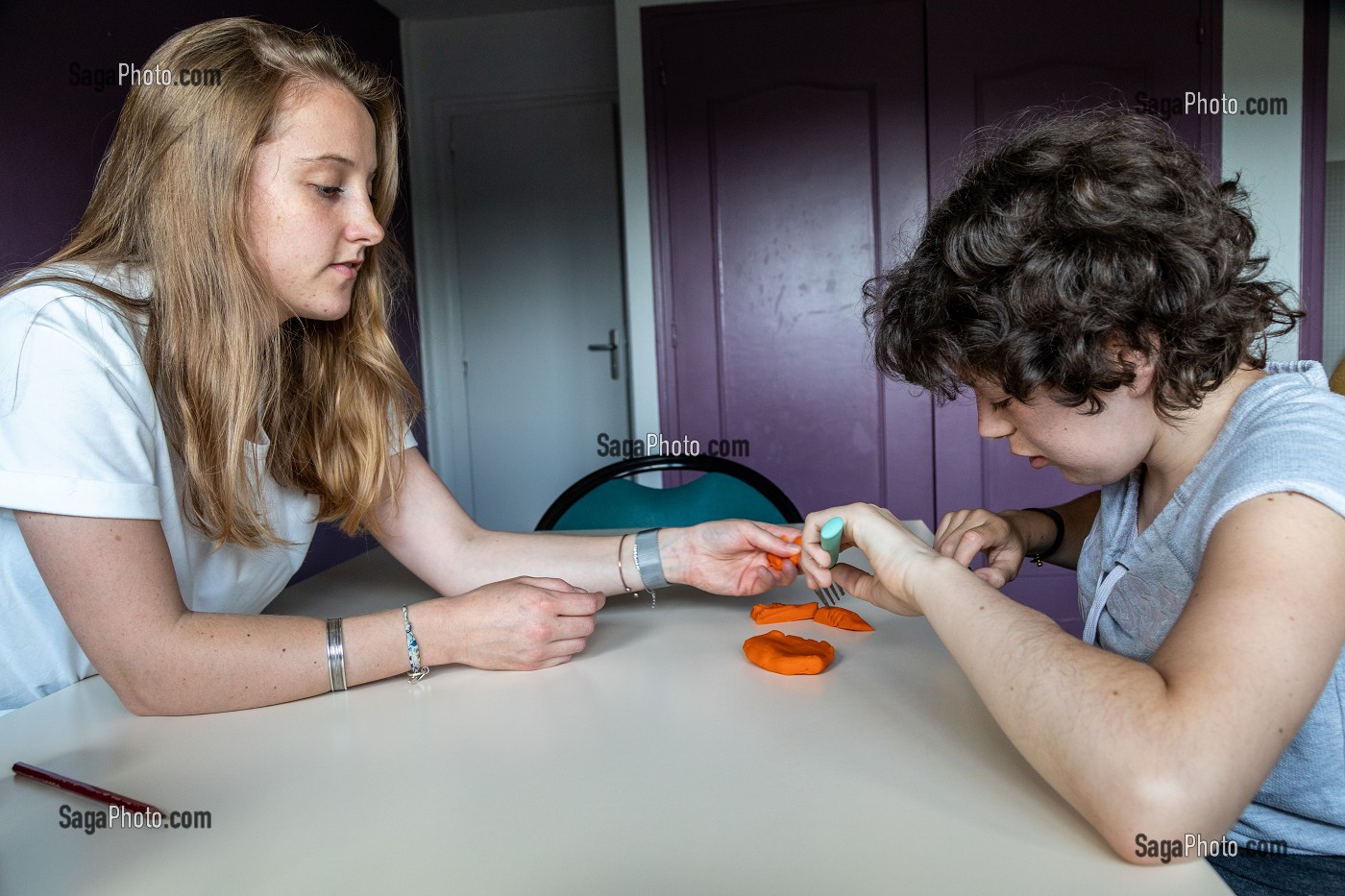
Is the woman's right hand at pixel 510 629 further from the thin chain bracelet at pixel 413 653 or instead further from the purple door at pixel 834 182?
the purple door at pixel 834 182

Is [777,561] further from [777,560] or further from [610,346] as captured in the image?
[610,346]

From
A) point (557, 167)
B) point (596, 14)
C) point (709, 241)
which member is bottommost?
point (709, 241)

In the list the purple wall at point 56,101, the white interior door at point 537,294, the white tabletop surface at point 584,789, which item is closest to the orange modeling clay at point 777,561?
the white tabletop surface at point 584,789

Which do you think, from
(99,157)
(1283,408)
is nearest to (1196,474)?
(1283,408)

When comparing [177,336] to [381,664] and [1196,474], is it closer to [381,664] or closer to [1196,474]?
[381,664]

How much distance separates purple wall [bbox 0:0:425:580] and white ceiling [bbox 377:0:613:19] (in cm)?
147

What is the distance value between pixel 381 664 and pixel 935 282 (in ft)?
2.48

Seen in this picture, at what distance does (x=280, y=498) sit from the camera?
4.46 ft

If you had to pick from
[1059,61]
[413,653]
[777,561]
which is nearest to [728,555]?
[777,561]

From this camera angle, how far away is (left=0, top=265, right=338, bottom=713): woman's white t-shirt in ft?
3.24

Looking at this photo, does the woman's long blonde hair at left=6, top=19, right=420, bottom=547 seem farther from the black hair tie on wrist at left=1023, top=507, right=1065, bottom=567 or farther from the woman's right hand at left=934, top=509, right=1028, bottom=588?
the black hair tie on wrist at left=1023, top=507, right=1065, bottom=567

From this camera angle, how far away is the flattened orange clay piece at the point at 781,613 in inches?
50.7

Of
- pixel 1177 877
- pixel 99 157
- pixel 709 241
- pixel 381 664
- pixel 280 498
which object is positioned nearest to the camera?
pixel 1177 877

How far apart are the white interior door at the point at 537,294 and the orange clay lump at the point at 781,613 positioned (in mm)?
3580
